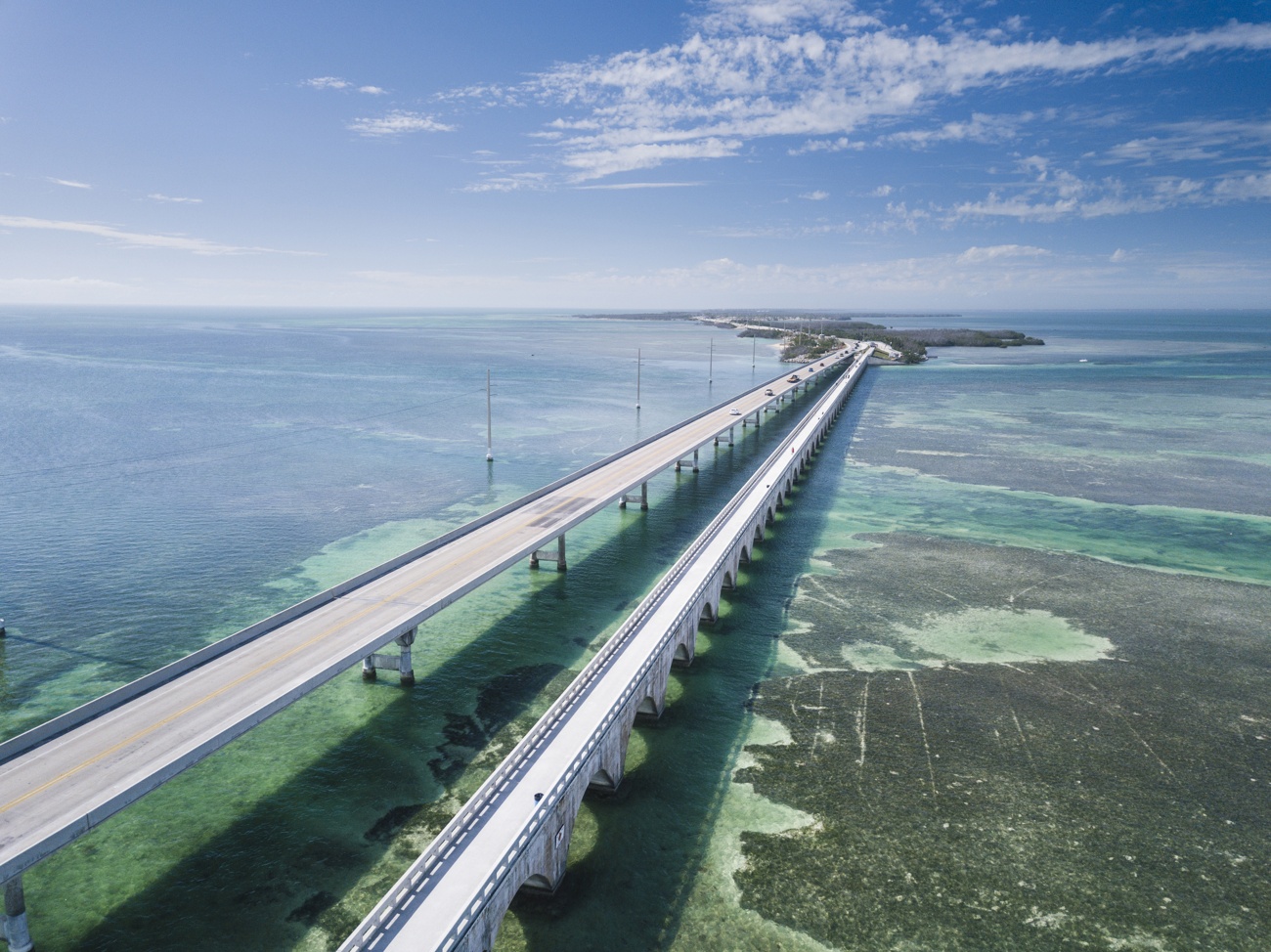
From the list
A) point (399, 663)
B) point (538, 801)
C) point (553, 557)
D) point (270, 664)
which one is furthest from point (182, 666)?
point (553, 557)

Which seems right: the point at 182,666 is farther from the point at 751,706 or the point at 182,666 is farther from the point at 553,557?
the point at 553,557

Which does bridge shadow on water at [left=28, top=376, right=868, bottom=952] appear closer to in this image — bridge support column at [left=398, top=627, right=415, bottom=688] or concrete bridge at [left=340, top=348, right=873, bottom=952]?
bridge support column at [left=398, top=627, right=415, bottom=688]

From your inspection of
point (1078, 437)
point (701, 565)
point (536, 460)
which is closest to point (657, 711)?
point (701, 565)

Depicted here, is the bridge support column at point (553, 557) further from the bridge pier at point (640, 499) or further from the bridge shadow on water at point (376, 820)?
the bridge pier at point (640, 499)

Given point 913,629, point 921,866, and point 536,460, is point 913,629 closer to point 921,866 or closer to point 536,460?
point 921,866

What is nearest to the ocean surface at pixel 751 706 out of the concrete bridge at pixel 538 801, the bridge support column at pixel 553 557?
the bridge support column at pixel 553 557

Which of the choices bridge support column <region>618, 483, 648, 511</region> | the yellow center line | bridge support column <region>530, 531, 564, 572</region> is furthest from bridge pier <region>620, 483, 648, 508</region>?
the yellow center line
